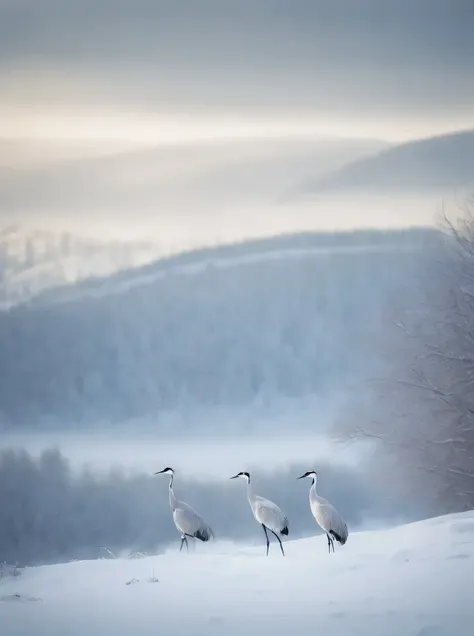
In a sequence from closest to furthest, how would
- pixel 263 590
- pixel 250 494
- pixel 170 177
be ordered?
pixel 263 590 < pixel 250 494 < pixel 170 177

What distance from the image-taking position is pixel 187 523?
3.99m

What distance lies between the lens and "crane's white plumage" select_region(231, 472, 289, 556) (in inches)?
157

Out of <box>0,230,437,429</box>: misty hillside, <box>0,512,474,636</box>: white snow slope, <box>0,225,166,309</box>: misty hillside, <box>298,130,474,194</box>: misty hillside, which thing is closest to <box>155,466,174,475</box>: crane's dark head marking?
<box>0,230,437,429</box>: misty hillside

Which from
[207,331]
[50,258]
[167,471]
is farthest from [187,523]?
[50,258]

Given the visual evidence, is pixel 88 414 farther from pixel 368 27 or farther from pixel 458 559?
pixel 368 27

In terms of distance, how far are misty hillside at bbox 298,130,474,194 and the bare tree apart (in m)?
0.16

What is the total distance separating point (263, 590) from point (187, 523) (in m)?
0.38

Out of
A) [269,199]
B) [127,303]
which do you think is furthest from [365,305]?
[127,303]

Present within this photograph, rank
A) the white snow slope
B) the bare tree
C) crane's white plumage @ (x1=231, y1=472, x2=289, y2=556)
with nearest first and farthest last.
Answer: the white snow slope
crane's white plumage @ (x1=231, y1=472, x2=289, y2=556)
the bare tree

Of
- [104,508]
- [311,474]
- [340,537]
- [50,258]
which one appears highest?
[50,258]

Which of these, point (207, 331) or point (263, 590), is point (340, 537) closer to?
point (263, 590)

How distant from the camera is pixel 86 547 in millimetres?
4047

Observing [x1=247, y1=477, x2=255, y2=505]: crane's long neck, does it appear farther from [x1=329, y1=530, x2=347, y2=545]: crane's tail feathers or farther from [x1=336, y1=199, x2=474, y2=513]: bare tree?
[x1=336, y1=199, x2=474, y2=513]: bare tree

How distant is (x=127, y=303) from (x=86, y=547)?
0.96 m
